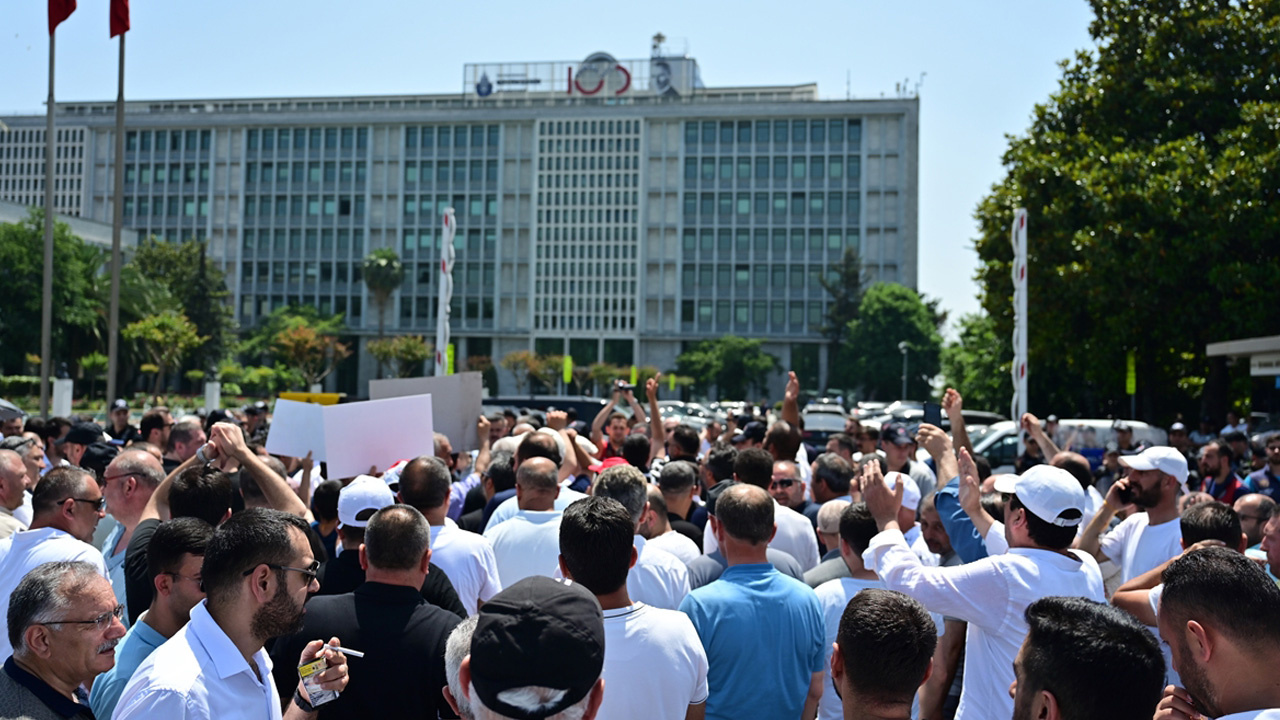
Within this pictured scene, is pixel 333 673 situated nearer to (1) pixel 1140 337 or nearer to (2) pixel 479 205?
(1) pixel 1140 337

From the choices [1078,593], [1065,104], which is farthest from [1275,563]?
[1065,104]

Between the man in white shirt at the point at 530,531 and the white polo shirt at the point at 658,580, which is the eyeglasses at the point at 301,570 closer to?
the white polo shirt at the point at 658,580

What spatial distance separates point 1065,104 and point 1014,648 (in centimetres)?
2608

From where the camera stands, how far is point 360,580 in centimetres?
424

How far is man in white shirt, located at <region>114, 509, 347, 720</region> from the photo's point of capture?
8.62 feet

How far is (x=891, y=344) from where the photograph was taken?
234 ft

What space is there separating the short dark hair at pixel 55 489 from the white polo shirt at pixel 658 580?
8.03 ft

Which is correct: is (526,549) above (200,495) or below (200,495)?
below

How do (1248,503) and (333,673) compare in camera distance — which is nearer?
(333,673)

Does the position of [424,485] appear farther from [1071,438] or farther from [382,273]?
[382,273]

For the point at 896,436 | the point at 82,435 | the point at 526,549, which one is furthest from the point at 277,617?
the point at 896,436

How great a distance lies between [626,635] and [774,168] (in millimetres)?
79772

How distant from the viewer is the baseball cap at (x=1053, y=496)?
3.73 metres

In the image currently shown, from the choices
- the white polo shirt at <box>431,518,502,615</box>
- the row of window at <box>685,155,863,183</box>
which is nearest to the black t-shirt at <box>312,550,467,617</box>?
the white polo shirt at <box>431,518,502,615</box>
